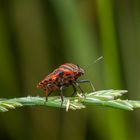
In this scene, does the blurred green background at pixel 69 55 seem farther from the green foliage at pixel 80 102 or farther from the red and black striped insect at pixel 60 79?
the green foliage at pixel 80 102

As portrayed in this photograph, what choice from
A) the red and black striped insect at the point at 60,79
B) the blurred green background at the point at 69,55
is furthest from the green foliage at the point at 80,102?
the blurred green background at the point at 69,55

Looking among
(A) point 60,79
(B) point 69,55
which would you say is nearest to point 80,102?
(A) point 60,79

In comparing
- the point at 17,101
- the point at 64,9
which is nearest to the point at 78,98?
the point at 17,101

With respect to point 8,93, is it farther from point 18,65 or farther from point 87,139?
point 87,139

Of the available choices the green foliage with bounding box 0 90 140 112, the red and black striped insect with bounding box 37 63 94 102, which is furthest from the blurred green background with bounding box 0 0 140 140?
the green foliage with bounding box 0 90 140 112

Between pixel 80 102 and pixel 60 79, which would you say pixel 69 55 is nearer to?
pixel 60 79

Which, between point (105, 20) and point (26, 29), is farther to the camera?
point (26, 29)

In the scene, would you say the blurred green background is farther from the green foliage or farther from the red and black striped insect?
the green foliage

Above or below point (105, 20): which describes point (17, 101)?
below
